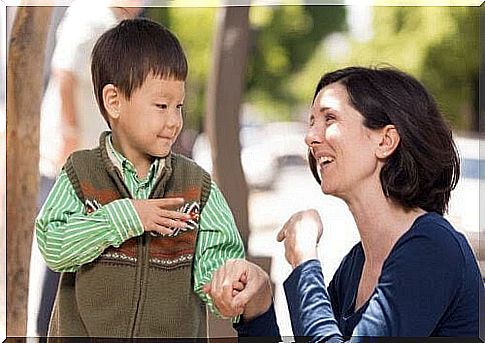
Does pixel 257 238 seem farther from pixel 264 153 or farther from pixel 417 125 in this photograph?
pixel 417 125

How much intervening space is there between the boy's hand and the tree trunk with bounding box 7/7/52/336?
490mm

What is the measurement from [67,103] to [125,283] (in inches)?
24.2

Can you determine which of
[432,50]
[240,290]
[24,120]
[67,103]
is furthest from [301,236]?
[24,120]

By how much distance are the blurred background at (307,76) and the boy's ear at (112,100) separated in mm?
249

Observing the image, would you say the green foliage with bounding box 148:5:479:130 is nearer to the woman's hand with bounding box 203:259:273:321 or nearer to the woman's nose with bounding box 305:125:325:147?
the woman's nose with bounding box 305:125:325:147

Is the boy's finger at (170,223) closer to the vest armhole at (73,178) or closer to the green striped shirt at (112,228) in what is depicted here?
the green striped shirt at (112,228)

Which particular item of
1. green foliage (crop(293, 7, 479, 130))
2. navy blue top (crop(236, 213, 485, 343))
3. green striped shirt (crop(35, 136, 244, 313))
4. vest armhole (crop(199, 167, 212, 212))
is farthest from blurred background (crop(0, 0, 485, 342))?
navy blue top (crop(236, 213, 485, 343))

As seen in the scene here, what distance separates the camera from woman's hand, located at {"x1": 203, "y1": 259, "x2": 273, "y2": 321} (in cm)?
249

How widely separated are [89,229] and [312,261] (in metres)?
0.57

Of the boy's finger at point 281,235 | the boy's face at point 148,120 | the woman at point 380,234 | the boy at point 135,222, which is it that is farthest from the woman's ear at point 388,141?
the boy's face at point 148,120

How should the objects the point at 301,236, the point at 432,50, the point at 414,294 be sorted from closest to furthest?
the point at 414,294, the point at 301,236, the point at 432,50

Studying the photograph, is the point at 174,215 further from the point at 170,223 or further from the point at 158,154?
the point at 158,154

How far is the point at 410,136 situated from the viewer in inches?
92.4

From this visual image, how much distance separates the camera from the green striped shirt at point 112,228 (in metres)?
2.46
